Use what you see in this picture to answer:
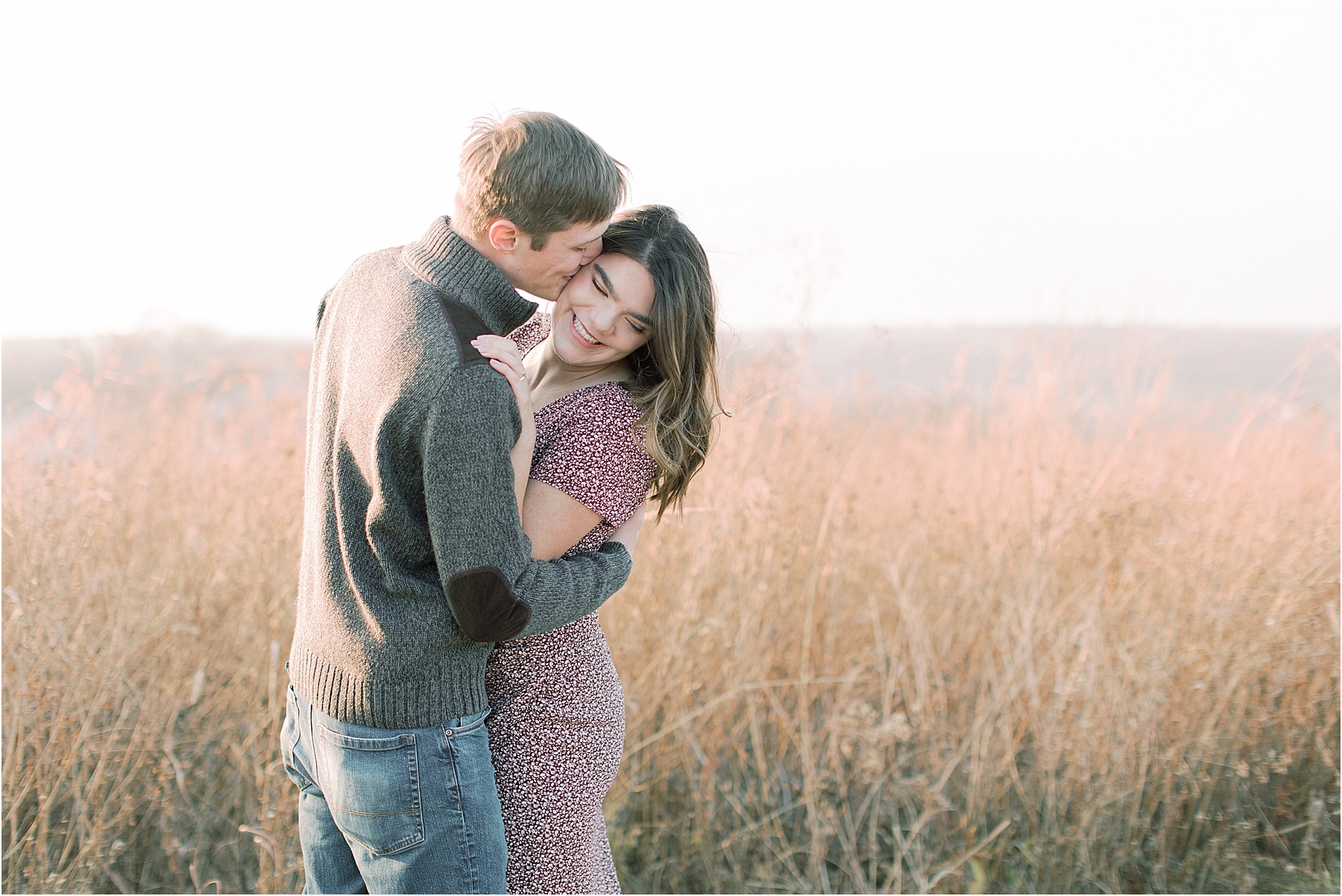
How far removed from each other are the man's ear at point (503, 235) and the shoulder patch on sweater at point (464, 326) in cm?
13

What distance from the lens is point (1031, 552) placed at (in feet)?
8.99

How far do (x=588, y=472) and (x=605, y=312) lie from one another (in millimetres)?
286

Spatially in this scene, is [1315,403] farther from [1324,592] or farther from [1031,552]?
[1031,552]

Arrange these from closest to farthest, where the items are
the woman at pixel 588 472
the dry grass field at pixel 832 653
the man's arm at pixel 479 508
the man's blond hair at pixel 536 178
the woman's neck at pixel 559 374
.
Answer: the man's arm at pixel 479 508
the man's blond hair at pixel 536 178
the woman at pixel 588 472
the woman's neck at pixel 559 374
the dry grass field at pixel 832 653

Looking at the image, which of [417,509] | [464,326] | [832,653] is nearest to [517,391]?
[464,326]

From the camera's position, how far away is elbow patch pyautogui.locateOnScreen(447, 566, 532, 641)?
3.61 feet

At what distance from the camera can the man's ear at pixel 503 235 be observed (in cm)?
123

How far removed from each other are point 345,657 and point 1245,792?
9.44ft

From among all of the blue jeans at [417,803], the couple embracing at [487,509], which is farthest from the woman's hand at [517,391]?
the blue jeans at [417,803]

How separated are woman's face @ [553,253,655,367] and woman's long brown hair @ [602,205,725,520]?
0.02 m

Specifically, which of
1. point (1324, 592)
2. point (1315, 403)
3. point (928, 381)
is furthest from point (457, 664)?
point (1315, 403)

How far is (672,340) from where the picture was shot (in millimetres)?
1415

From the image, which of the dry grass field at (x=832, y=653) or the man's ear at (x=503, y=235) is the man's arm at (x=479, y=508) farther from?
the dry grass field at (x=832, y=653)

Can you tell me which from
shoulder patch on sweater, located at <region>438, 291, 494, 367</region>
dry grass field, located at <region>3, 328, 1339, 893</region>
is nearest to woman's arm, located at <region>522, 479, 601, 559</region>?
shoulder patch on sweater, located at <region>438, 291, 494, 367</region>
